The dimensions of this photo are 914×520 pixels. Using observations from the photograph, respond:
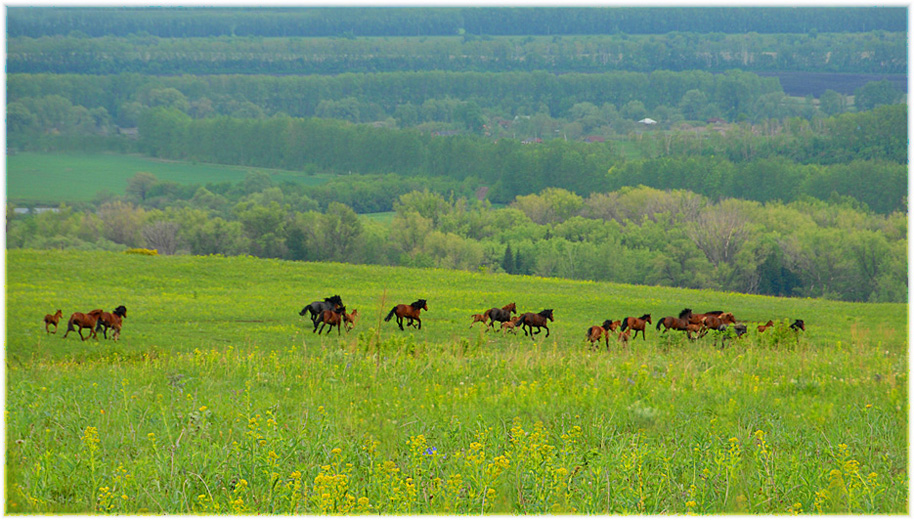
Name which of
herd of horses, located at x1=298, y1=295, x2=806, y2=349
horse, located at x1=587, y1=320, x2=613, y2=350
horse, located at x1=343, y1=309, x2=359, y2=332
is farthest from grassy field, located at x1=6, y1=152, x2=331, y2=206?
horse, located at x1=587, y1=320, x2=613, y2=350

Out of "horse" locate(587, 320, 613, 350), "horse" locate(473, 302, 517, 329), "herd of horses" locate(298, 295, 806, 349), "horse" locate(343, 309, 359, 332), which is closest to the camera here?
"horse" locate(587, 320, 613, 350)

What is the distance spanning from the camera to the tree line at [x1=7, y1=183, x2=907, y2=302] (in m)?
98.6

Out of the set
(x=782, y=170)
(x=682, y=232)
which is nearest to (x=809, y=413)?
(x=682, y=232)

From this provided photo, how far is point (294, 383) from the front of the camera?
421 inches

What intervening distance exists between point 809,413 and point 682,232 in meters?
109

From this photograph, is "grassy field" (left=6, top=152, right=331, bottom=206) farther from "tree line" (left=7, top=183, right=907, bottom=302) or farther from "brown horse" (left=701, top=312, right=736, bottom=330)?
"brown horse" (left=701, top=312, right=736, bottom=330)

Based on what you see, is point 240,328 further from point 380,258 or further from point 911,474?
point 380,258

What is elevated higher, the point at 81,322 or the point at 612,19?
the point at 612,19

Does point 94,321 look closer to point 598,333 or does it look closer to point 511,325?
point 511,325

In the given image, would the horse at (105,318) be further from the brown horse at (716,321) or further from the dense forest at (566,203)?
the dense forest at (566,203)

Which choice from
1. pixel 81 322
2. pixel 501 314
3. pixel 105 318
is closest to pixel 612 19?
pixel 501 314

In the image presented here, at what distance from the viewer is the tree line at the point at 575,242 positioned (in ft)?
324

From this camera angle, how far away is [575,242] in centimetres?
11312

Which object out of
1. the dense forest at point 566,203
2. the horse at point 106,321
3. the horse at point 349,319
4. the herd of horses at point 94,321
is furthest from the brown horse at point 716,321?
the dense forest at point 566,203
